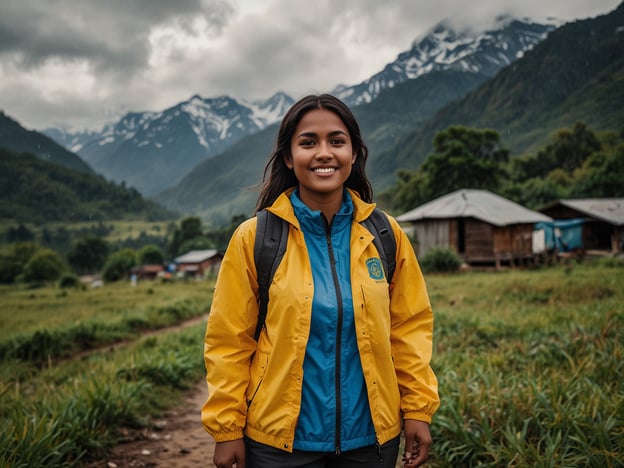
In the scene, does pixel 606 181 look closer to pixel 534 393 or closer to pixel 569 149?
pixel 569 149

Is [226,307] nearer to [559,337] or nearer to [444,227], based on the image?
[559,337]

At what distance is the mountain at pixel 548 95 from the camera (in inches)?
4572

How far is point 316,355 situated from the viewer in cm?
177

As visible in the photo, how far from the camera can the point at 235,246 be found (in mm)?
1829

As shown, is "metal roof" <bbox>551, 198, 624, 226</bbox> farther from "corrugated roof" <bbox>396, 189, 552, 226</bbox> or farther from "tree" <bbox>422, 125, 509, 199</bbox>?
"tree" <bbox>422, 125, 509, 199</bbox>

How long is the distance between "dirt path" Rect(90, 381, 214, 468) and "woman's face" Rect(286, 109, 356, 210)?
3055 millimetres

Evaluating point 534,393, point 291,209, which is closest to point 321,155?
point 291,209

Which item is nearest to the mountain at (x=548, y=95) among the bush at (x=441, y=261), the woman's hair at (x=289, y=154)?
the bush at (x=441, y=261)

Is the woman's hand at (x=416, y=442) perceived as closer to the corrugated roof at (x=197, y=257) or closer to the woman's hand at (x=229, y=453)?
the woman's hand at (x=229, y=453)

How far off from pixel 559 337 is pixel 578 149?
62719mm

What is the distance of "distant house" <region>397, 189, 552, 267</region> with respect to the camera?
23797 mm

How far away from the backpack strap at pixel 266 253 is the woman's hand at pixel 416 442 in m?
0.79

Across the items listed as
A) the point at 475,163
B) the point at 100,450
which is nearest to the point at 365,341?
the point at 100,450

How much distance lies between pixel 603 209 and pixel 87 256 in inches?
3175
